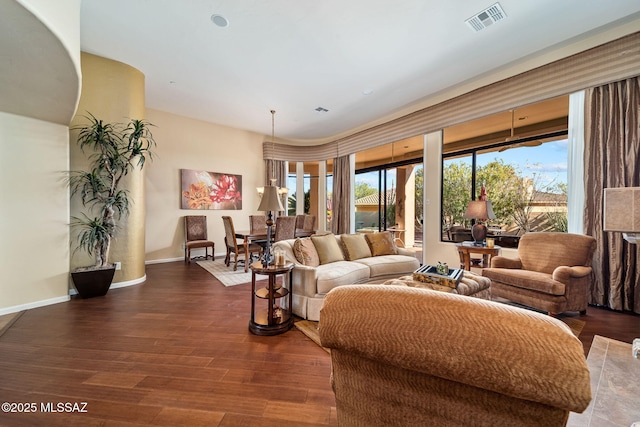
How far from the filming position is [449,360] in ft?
2.05

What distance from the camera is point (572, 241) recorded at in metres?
3.02

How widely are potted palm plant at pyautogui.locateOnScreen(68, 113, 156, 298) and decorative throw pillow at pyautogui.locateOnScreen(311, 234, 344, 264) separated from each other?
2889mm

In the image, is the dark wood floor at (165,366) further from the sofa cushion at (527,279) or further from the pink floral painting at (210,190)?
the pink floral painting at (210,190)

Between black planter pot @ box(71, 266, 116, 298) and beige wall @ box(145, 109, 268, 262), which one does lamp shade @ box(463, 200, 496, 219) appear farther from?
black planter pot @ box(71, 266, 116, 298)

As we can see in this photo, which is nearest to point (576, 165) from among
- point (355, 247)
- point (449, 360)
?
point (355, 247)

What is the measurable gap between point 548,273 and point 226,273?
15.8 ft

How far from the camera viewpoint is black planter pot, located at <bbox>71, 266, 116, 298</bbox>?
3.31m

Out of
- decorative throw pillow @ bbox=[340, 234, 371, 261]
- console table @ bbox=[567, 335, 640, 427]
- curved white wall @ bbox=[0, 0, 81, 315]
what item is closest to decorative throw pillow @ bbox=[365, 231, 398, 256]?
decorative throw pillow @ bbox=[340, 234, 371, 261]

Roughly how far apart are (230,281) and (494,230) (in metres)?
4.82

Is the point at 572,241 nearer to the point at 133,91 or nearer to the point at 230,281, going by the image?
the point at 230,281

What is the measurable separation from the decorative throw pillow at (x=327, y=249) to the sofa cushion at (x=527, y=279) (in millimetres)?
1901

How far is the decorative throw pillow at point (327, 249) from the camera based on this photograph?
3.37 meters

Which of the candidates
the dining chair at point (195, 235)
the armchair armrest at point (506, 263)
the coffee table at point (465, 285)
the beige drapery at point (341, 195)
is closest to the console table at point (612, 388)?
the coffee table at point (465, 285)

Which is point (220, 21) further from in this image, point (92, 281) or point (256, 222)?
point (256, 222)
